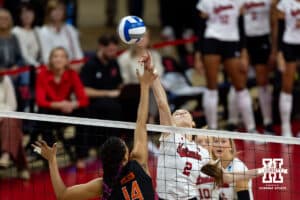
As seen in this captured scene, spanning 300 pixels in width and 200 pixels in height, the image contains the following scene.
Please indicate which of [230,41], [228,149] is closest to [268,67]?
[230,41]

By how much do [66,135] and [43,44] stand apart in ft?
5.01

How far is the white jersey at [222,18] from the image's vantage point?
534 inches

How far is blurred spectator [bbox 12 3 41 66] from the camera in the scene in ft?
46.9

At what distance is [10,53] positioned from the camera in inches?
548

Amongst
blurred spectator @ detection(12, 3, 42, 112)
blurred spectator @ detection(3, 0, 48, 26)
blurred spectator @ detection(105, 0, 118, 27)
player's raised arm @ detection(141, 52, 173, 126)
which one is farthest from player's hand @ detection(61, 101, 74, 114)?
blurred spectator @ detection(105, 0, 118, 27)

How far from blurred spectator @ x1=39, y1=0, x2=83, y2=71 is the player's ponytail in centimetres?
658

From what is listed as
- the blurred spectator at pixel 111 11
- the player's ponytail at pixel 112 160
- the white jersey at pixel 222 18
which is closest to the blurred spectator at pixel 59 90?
the white jersey at pixel 222 18

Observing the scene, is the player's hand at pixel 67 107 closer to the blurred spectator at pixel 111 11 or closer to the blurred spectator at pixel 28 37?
the blurred spectator at pixel 28 37

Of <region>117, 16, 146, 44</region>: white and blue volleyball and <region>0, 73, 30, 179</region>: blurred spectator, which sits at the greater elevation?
<region>117, 16, 146, 44</region>: white and blue volleyball

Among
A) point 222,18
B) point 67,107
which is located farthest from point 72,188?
point 222,18

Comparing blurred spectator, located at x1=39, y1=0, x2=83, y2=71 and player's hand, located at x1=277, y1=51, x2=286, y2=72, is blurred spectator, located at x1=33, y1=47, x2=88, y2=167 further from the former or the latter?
player's hand, located at x1=277, y1=51, x2=286, y2=72

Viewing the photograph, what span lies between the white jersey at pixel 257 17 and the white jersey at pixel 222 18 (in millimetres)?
425

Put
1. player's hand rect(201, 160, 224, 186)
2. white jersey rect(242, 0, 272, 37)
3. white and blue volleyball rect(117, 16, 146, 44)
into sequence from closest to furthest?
player's hand rect(201, 160, 224, 186) < white and blue volleyball rect(117, 16, 146, 44) < white jersey rect(242, 0, 272, 37)

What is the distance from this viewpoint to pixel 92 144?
13.6m
